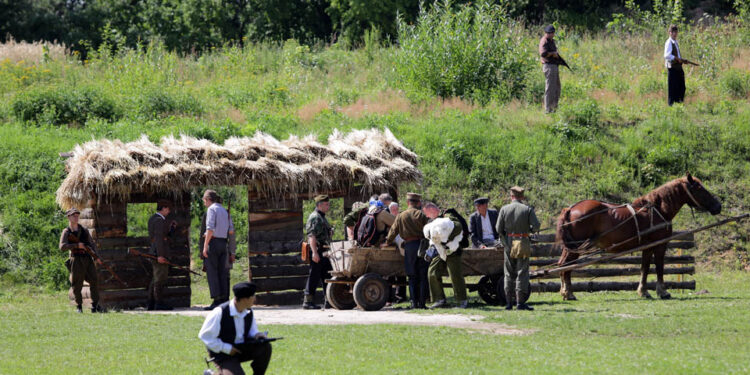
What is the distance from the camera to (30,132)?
25766mm

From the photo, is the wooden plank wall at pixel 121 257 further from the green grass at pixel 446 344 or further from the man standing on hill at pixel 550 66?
the man standing on hill at pixel 550 66

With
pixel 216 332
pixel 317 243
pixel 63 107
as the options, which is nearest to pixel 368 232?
pixel 317 243

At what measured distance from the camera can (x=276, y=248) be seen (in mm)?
18031

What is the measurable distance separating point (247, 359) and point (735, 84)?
24.1 metres

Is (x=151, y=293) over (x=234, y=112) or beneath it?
beneath

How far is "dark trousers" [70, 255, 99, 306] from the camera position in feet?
52.6

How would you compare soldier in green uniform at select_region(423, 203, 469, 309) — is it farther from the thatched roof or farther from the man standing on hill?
the man standing on hill

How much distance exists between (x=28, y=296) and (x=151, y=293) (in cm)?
422

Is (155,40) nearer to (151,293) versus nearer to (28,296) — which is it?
(28,296)

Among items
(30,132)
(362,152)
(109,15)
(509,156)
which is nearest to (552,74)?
(509,156)

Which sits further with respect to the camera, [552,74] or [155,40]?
[155,40]

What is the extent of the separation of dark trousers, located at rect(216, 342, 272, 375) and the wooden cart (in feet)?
23.9

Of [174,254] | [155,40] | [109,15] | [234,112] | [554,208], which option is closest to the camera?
[174,254]

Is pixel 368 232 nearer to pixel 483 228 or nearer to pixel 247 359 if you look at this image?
pixel 483 228
